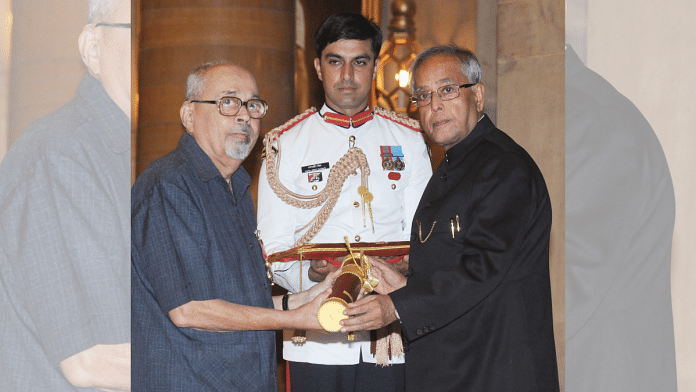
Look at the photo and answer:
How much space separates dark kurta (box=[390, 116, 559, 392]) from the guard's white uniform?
0.50 metres

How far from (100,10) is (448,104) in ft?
5.53

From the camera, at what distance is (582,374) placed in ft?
9.14

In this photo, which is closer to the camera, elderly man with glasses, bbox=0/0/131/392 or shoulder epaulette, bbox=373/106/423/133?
elderly man with glasses, bbox=0/0/131/392

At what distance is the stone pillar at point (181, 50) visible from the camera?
15.9 feet

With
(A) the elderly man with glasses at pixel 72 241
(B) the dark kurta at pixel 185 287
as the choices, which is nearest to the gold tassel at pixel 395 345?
(B) the dark kurta at pixel 185 287

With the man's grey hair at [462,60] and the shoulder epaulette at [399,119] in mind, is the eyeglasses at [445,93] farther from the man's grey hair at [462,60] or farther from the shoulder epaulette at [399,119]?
the shoulder epaulette at [399,119]

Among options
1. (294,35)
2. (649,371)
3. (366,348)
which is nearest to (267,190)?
(366,348)

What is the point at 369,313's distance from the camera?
8.92ft

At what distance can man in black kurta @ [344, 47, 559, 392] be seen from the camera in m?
2.72

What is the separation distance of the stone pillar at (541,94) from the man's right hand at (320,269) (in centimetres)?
→ 202

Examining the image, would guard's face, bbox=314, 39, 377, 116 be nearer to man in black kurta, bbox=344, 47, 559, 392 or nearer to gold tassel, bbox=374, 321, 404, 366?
man in black kurta, bbox=344, 47, 559, 392

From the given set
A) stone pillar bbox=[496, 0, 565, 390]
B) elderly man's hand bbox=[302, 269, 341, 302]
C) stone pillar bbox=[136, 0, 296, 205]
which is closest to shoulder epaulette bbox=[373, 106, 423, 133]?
elderly man's hand bbox=[302, 269, 341, 302]

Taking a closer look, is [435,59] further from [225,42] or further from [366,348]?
[225,42]

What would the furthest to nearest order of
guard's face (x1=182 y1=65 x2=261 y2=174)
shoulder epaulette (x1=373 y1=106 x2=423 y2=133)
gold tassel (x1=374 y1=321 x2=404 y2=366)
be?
1. shoulder epaulette (x1=373 y1=106 x2=423 y2=133)
2. gold tassel (x1=374 y1=321 x2=404 y2=366)
3. guard's face (x1=182 y1=65 x2=261 y2=174)
